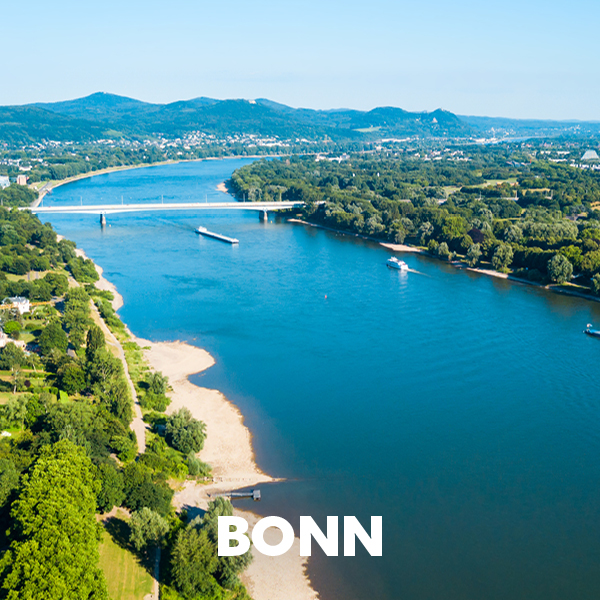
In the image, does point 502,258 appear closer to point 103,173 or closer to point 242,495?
point 242,495

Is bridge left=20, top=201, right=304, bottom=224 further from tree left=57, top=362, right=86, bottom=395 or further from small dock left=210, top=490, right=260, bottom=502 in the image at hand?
small dock left=210, top=490, right=260, bottom=502

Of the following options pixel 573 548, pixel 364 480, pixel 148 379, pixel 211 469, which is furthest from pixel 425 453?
pixel 148 379

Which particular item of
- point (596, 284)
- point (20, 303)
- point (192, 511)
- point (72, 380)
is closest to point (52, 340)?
point (72, 380)

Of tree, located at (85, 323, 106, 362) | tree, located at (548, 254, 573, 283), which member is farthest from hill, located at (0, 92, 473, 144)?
tree, located at (548, 254, 573, 283)

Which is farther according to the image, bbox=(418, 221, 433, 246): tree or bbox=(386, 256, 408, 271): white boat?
bbox=(418, 221, 433, 246): tree


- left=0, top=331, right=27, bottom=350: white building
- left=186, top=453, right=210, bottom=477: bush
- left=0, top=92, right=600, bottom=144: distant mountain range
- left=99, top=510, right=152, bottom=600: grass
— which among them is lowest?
left=99, top=510, right=152, bottom=600: grass

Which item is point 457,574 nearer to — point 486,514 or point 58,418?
point 486,514

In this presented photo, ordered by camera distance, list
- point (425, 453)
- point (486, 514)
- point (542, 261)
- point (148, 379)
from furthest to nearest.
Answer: point (542, 261)
point (148, 379)
point (425, 453)
point (486, 514)

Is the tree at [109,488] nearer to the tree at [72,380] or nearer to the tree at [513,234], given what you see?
the tree at [72,380]
